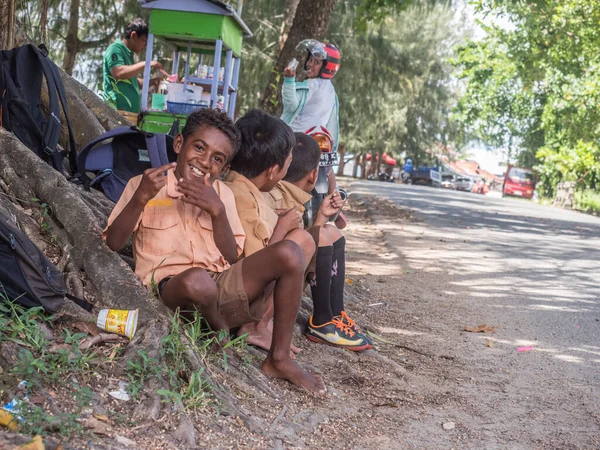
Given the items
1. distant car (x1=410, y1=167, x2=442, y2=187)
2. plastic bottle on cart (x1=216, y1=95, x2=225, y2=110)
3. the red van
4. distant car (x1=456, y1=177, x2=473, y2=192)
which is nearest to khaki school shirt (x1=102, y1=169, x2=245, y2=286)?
plastic bottle on cart (x1=216, y1=95, x2=225, y2=110)

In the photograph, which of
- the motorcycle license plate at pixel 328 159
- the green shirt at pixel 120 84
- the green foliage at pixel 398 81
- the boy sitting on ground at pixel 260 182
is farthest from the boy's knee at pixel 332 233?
the green foliage at pixel 398 81

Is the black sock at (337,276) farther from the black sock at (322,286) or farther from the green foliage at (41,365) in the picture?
the green foliage at (41,365)

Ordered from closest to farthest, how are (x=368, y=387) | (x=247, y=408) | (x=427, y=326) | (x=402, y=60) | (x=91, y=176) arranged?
(x=247, y=408) < (x=368, y=387) < (x=91, y=176) < (x=427, y=326) < (x=402, y=60)

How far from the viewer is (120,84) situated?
25.6 ft

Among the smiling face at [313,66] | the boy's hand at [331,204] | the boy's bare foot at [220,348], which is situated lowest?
the boy's bare foot at [220,348]

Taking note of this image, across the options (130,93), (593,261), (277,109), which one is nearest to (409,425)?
(130,93)

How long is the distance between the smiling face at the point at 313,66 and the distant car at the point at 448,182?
51.0 m

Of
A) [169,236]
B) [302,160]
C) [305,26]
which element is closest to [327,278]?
[302,160]

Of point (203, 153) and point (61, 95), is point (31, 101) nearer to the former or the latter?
point (61, 95)

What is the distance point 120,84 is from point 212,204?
4533 mm

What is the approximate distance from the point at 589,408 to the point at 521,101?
4003 cm

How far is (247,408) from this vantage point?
10.9 feet

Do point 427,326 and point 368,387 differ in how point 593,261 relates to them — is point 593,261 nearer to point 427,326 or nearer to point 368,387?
point 427,326

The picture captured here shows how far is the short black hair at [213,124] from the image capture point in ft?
13.0
